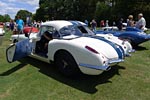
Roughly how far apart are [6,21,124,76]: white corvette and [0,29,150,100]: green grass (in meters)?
0.37

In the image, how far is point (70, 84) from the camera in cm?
617

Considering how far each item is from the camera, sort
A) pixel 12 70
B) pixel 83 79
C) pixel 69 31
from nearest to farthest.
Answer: pixel 83 79
pixel 69 31
pixel 12 70

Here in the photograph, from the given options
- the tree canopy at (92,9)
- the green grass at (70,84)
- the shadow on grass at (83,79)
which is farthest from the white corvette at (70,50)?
the tree canopy at (92,9)

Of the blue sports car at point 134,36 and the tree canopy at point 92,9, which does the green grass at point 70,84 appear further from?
the tree canopy at point 92,9

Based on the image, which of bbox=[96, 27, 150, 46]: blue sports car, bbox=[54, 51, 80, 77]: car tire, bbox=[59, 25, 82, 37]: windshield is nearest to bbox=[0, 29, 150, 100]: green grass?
bbox=[54, 51, 80, 77]: car tire

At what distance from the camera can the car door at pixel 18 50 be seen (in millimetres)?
7113

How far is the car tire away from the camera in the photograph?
240 inches

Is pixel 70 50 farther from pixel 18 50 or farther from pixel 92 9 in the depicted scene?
pixel 92 9

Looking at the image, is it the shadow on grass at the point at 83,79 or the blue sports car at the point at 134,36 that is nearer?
the shadow on grass at the point at 83,79

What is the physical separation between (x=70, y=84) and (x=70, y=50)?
853 millimetres

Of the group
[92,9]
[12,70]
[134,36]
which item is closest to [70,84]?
[12,70]

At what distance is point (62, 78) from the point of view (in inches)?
258

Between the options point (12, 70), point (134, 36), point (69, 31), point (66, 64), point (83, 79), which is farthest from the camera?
point (134, 36)

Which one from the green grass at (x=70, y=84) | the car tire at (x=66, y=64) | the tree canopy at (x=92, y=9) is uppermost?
the tree canopy at (x=92, y=9)
